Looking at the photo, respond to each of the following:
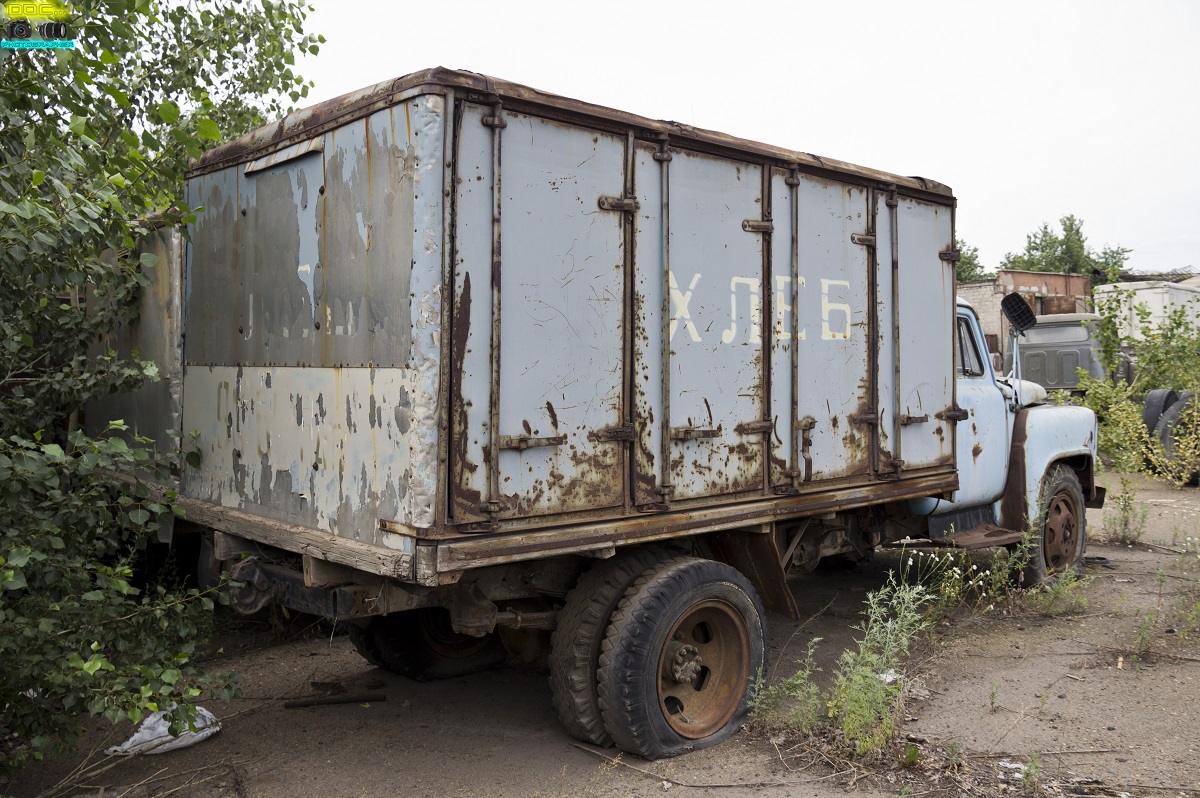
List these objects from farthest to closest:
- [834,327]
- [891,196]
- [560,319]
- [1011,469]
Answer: [1011,469], [891,196], [834,327], [560,319]

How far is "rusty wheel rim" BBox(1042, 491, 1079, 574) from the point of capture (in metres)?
7.14

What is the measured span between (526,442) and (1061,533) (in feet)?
17.0

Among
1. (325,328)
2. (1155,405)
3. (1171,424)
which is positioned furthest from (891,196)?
(1155,405)

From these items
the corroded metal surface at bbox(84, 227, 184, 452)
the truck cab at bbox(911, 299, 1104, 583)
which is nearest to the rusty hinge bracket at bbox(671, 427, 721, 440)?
the truck cab at bbox(911, 299, 1104, 583)

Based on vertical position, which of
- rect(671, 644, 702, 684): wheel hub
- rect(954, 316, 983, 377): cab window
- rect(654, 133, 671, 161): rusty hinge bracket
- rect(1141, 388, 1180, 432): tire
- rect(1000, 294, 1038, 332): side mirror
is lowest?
rect(671, 644, 702, 684): wheel hub

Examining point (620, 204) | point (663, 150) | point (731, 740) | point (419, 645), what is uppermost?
point (663, 150)

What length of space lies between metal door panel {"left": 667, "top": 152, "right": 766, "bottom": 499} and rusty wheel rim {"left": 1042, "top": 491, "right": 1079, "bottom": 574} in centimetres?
356

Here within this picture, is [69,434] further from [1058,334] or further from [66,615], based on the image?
[1058,334]

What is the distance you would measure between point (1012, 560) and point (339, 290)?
4.76 m

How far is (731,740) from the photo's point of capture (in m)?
4.41

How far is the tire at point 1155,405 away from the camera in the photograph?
523 inches

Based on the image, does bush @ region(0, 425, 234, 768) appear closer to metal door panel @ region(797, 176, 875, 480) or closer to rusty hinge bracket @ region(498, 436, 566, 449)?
rusty hinge bracket @ region(498, 436, 566, 449)

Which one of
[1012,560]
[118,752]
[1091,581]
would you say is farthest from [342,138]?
[1091,581]

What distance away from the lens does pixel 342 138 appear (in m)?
3.89
